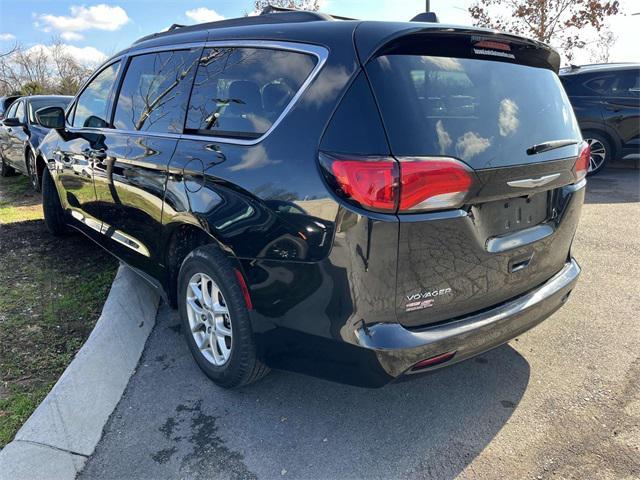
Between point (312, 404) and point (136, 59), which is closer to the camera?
point (312, 404)

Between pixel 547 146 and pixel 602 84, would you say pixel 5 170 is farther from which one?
pixel 602 84

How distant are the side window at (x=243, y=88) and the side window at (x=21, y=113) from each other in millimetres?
6391

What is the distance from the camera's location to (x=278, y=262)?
2191 mm

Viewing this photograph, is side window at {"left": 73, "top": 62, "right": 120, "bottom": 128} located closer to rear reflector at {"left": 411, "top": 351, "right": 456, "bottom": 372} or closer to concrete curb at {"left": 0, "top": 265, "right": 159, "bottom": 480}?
concrete curb at {"left": 0, "top": 265, "right": 159, "bottom": 480}

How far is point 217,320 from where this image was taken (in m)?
2.72

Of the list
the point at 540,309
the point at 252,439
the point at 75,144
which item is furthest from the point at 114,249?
the point at 540,309

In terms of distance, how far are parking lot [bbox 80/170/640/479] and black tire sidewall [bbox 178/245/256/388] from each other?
17 cm

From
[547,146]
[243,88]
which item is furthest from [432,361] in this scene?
[243,88]

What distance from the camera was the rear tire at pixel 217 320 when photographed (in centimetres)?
248

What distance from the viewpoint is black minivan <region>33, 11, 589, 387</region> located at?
1.97 metres

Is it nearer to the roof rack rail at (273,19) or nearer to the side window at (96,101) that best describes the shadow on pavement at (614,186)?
the roof rack rail at (273,19)

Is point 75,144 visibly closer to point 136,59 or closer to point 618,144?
point 136,59

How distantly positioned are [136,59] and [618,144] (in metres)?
8.24

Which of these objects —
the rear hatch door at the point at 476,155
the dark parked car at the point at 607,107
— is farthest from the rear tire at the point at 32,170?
the dark parked car at the point at 607,107
